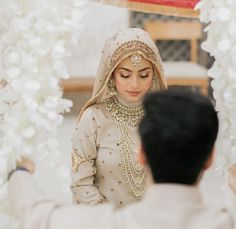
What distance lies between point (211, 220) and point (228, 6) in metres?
0.64

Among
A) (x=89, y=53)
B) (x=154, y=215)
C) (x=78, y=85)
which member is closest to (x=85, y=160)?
(x=154, y=215)

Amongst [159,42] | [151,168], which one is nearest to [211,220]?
[151,168]

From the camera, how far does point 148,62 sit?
1654 millimetres

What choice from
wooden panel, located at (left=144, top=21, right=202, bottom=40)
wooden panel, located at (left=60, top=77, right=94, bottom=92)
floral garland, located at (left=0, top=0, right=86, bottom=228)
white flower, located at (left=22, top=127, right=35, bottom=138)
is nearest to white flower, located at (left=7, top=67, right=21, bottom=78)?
floral garland, located at (left=0, top=0, right=86, bottom=228)

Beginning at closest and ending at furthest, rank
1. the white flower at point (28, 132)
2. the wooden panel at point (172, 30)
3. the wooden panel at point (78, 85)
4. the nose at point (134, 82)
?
1. the white flower at point (28, 132)
2. the nose at point (134, 82)
3. the wooden panel at point (78, 85)
4. the wooden panel at point (172, 30)

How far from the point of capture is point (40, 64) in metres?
1.43

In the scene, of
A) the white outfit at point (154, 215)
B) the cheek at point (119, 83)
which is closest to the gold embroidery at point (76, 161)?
the cheek at point (119, 83)

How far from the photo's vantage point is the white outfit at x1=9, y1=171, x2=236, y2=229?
992 millimetres

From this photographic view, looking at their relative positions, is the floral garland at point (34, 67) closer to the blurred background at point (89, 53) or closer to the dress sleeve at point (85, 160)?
the dress sleeve at point (85, 160)

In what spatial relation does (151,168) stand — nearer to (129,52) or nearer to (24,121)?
(24,121)

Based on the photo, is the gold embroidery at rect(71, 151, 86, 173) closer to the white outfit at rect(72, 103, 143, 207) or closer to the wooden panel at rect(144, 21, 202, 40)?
the white outfit at rect(72, 103, 143, 207)

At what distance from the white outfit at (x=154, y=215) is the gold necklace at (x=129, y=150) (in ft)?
1.96

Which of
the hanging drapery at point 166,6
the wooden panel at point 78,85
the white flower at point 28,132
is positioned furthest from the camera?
the wooden panel at point 78,85

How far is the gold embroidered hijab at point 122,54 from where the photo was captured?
164cm
